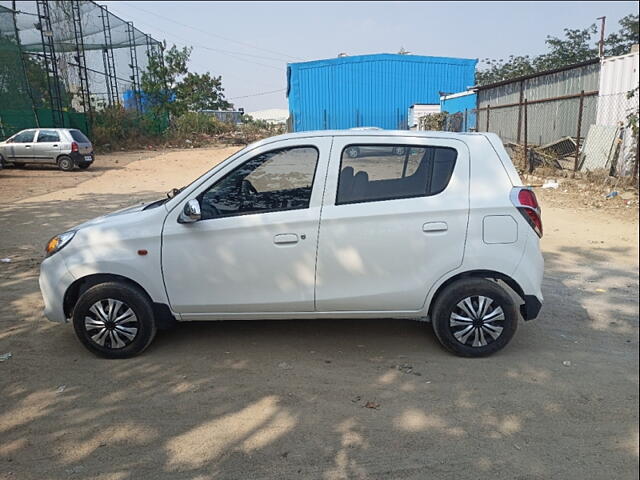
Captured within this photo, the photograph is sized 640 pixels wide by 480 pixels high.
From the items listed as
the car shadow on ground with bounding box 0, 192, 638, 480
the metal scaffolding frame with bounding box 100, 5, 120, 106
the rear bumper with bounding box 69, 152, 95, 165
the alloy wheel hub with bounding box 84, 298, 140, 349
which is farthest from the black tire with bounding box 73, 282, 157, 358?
the metal scaffolding frame with bounding box 100, 5, 120, 106

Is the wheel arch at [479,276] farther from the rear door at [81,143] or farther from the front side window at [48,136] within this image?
the front side window at [48,136]

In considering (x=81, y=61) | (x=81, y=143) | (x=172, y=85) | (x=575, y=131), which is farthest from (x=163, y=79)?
(x=575, y=131)

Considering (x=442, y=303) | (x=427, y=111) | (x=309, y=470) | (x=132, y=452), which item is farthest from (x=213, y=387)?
(x=427, y=111)

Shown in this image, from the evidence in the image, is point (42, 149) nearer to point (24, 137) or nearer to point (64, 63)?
point (24, 137)

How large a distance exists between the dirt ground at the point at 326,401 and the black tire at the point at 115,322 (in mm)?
122

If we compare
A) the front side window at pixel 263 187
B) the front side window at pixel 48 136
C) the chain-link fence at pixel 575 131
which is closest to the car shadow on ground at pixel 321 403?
the front side window at pixel 263 187

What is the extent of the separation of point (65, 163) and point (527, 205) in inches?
736

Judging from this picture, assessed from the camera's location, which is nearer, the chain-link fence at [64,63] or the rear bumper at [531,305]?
the rear bumper at [531,305]

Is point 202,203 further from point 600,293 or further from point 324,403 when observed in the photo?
point 600,293

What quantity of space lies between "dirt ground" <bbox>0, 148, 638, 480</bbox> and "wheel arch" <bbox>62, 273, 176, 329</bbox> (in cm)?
31

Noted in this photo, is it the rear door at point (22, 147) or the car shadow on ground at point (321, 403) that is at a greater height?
the rear door at point (22, 147)

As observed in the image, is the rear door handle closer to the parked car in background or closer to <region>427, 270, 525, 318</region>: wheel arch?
<region>427, 270, 525, 318</region>: wheel arch

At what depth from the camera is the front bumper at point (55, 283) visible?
3855 millimetres

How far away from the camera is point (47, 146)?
18.3 metres
